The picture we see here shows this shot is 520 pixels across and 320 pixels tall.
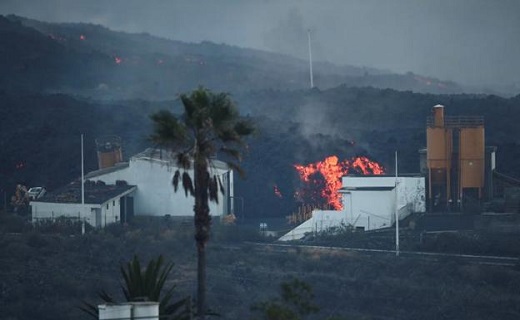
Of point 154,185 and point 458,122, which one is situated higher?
point 458,122

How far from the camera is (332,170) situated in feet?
243

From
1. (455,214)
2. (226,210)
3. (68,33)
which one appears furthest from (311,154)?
(68,33)

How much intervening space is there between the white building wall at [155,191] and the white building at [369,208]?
636cm

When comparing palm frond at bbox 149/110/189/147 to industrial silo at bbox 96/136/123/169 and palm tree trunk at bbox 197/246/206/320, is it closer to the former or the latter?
palm tree trunk at bbox 197/246/206/320

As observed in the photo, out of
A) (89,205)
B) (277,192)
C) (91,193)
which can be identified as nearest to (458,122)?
(277,192)

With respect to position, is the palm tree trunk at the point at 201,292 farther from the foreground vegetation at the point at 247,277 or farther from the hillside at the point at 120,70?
the hillside at the point at 120,70

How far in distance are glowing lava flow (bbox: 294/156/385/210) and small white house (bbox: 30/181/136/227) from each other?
13101 mm

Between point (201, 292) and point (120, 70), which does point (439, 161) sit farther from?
point (120, 70)

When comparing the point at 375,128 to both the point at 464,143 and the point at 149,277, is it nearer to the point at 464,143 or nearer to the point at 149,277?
the point at 464,143

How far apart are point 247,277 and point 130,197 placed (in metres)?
17.9

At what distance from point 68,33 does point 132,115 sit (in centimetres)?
9357

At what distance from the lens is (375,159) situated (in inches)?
3150

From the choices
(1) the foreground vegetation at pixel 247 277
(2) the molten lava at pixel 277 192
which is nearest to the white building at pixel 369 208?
(1) the foreground vegetation at pixel 247 277

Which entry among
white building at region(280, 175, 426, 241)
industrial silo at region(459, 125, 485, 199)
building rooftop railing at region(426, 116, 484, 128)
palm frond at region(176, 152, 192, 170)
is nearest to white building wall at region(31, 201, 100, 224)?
white building at region(280, 175, 426, 241)
